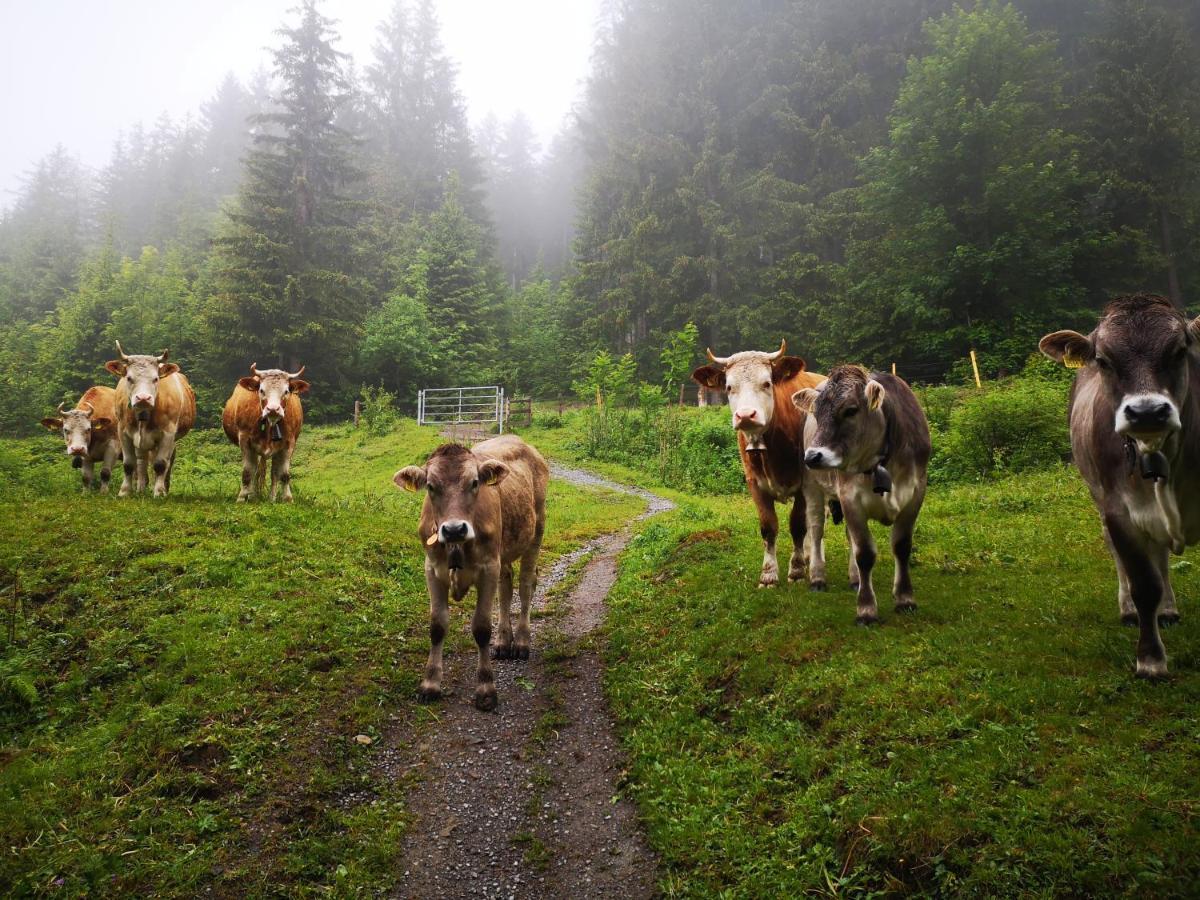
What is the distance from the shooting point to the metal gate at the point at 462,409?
2905 centimetres

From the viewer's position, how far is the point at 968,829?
10.4ft

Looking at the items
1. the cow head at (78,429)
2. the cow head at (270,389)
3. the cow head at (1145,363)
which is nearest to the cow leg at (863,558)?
the cow head at (1145,363)

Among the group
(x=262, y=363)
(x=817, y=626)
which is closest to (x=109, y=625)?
(x=817, y=626)

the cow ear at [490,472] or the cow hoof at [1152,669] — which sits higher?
the cow ear at [490,472]

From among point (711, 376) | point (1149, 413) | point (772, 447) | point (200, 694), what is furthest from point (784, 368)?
point (200, 694)

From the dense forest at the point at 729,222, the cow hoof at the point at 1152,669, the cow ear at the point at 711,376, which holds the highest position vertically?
the dense forest at the point at 729,222

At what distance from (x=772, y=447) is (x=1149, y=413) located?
414 centimetres

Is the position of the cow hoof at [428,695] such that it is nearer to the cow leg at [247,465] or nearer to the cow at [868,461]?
the cow at [868,461]

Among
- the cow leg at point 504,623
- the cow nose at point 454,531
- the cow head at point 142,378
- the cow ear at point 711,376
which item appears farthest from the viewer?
the cow head at point 142,378

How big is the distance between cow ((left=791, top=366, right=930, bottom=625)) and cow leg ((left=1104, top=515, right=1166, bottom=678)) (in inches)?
68.2

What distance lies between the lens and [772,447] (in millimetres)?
7578

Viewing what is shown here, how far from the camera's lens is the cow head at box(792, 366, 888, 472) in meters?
5.67

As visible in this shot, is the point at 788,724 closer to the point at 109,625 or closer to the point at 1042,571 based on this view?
the point at 1042,571

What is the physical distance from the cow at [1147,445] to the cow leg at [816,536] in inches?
124
